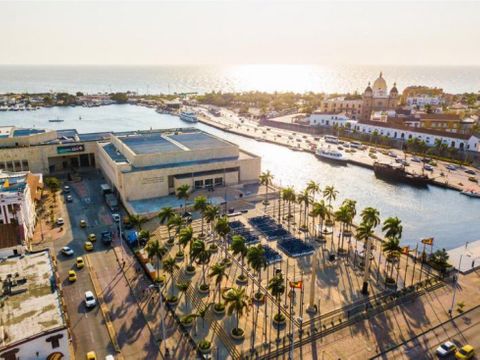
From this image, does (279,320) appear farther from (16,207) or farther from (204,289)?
(16,207)

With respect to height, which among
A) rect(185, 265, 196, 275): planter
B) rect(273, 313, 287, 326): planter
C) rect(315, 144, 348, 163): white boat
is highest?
rect(315, 144, 348, 163): white boat

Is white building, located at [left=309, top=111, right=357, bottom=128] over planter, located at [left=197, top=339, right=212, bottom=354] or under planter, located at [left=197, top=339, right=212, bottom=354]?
over

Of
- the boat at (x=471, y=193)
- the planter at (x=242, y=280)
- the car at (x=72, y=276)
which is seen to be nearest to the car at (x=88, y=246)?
the car at (x=72, y=276)

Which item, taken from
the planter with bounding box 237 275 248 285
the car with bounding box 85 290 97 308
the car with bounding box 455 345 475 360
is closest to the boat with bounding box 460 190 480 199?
the car with bounding box 455 345 475 360

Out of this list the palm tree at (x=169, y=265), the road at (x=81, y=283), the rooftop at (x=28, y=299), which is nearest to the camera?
the rooftop at (x=28, y=299)

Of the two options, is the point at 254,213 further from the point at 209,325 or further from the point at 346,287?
the point at 209,325

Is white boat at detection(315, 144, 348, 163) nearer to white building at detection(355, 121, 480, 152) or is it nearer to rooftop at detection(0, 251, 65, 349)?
white building at detection(355, 121, 480, 152)

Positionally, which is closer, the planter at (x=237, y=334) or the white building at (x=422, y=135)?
the planter at (x=237, y=334)

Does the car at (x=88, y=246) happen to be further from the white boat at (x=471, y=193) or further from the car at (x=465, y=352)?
the white boat at (x=471, y=193)
